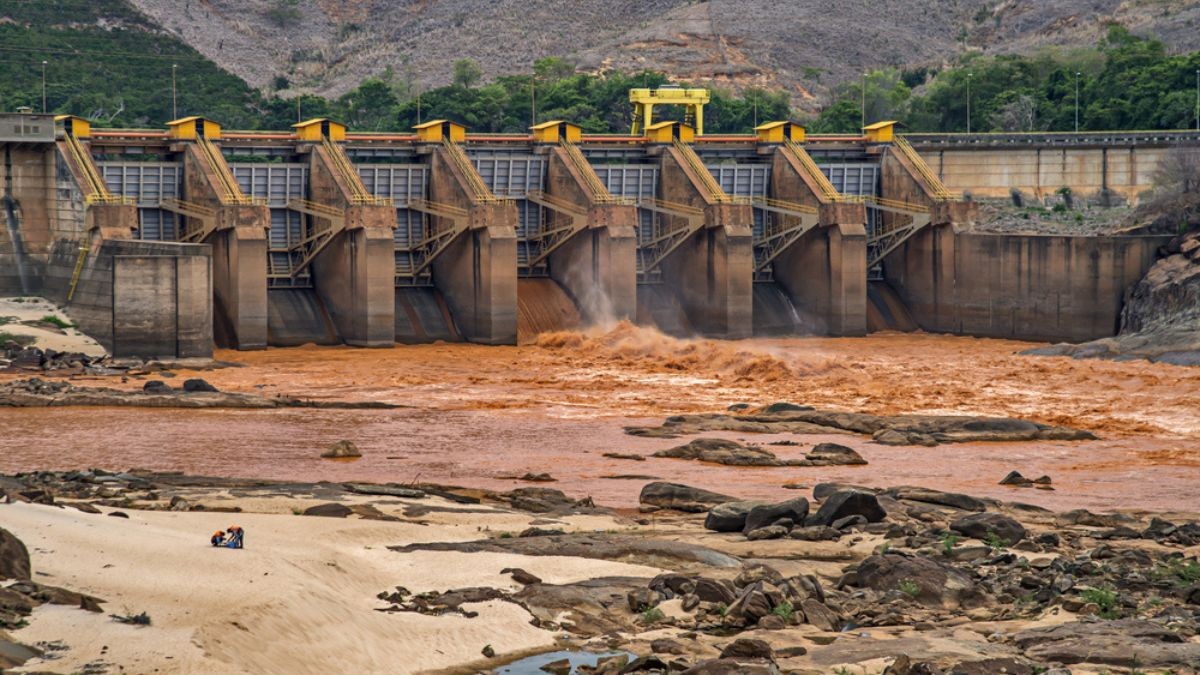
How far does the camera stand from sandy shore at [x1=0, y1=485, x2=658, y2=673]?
2256cm

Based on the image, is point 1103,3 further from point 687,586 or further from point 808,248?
point 687,586

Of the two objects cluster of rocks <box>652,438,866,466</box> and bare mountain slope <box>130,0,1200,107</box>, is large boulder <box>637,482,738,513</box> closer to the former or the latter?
cluster of rocks <box>652,438,866,466</box>

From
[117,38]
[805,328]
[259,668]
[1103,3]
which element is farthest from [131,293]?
[1103,3]

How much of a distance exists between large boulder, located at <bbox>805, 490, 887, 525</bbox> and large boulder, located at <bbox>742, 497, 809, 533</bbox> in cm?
28

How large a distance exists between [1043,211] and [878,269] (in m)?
7.23

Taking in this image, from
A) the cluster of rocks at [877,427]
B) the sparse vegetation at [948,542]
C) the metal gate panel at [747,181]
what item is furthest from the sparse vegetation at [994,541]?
the metal gate panel at [747,181]

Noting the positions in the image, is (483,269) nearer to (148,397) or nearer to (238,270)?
(238,270)

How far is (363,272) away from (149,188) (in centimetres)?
830

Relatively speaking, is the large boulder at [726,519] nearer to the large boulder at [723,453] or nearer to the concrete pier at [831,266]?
the large boulder at [723,453]

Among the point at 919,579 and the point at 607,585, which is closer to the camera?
the point at 919,579

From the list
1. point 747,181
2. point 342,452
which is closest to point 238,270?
point 342,452

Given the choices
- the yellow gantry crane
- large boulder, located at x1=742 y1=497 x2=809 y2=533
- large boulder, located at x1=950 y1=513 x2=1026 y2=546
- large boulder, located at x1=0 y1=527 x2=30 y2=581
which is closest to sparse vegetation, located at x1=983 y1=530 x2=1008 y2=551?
large boulder, located at x1=950 y1=513 x2=1026 y2=546

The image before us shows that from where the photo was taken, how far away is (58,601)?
921 inches

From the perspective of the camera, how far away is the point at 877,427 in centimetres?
4800
